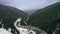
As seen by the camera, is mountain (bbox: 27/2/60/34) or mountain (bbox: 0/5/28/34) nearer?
mountain (bbox: 27/2/60/34)

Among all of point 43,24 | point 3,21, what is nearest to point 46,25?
point 43,24

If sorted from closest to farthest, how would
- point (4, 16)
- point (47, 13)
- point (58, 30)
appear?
point (58, 30) < point (47, 13) < point (4, 16)

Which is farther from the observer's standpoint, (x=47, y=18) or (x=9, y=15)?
(x=9, y=15)

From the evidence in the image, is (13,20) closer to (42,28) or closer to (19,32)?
(19,32)

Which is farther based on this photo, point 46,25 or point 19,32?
point 19,32
